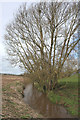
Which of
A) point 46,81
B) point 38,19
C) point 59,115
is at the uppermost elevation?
point 38,19

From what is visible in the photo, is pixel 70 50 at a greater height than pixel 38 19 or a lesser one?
lesser

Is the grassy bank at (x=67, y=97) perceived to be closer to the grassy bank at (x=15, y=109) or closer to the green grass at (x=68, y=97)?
the green grass at (x=68, y=97)

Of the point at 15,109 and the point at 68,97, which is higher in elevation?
the point at 15,109

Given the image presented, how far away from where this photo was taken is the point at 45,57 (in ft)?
24.0

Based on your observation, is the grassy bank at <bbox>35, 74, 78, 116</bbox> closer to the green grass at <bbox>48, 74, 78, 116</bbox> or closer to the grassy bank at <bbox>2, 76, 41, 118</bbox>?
the green grass at <bbox>48, 74, 78, 116</bbox>

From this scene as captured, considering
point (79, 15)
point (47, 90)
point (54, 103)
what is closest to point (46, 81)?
point (47, 90)

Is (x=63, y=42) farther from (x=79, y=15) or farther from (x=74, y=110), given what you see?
(x=74, y=110)

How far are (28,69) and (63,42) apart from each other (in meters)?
3.85

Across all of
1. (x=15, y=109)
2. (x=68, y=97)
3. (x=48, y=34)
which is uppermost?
(x=48, y=34)

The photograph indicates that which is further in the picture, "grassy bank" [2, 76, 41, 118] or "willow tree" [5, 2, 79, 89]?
"willow tree" [5, 2, 79, 89]

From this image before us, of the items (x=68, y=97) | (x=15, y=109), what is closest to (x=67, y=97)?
(x=68, y=97)

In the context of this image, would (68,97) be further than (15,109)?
Yes

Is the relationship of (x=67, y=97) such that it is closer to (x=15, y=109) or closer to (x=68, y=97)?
(x=68, y=97)

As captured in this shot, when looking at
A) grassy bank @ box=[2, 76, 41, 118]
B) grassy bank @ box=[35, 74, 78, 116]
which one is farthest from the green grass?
grassy bank @ box=[2, 76, 41, 118]
